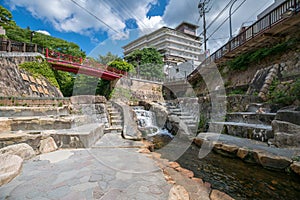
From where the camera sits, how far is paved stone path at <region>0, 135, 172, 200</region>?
1468 mm

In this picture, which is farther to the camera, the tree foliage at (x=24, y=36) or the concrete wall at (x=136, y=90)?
the tree foliage at (x=24, y=36)

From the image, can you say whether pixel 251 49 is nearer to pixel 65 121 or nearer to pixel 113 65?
pixel 65 121

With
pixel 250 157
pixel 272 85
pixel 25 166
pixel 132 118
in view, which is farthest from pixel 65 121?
pixel 272 85

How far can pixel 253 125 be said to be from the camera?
4.57 meters

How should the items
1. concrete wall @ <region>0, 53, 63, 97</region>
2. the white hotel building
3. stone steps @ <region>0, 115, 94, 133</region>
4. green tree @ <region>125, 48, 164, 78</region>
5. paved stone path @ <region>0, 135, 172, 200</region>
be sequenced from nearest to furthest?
paved stone path @ <region>0, 135, 172, 200</region>, stone steps @ <region>0, 115, 94, 133</region>, concrete wall @ <region>0, 53, 63, 97</region>, green tree @ <region>125, 48, 164, 78</region>, the white hotel building

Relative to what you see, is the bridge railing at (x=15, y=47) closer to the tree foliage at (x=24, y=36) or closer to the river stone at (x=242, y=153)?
the tree foliage at (x=24, y=36)

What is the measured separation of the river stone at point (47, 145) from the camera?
2746 millimetres

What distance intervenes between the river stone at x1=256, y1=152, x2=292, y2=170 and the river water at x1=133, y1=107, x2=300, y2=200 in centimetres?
10

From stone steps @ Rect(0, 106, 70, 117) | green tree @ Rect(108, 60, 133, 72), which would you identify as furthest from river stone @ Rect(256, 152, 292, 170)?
green tree @ Rect(108, 60, 133, 72)

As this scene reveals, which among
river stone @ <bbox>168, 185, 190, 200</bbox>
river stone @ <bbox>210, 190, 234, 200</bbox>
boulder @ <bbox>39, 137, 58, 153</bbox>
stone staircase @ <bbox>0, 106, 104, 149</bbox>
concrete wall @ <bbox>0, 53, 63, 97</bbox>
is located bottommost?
river stone @ <bbox>210, 190, 234, 200</bbox>

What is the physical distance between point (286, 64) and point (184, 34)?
1285 inches

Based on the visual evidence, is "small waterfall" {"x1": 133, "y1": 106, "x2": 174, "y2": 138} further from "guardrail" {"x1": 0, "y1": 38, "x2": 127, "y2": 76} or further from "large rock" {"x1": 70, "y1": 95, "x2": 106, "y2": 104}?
"guardrail" {"x1": 0, "y1": 38, "x2": 127, "y2": 76}

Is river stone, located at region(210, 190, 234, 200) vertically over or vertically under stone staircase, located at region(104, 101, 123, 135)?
under

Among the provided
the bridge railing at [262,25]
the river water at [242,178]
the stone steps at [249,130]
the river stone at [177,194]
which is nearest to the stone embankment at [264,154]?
the river water at [242,178]
